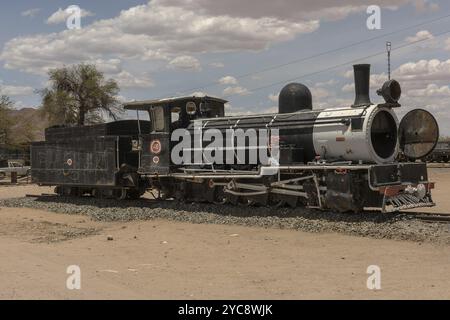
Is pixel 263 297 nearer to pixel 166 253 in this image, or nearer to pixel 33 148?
pixel 166 253

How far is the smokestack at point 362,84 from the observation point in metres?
12.2

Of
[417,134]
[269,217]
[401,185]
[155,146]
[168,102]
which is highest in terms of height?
[168,102]

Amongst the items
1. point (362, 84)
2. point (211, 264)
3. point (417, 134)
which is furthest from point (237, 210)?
point (211, 264)

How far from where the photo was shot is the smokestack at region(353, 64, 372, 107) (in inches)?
480

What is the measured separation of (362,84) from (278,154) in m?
2.64

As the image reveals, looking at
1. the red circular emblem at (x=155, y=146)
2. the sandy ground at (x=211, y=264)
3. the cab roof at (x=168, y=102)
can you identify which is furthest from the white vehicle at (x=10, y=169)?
the sandy ground at (x=211, y=264)

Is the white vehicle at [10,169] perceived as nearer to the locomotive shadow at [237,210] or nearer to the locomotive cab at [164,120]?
the locomotive shadow at [237,210]

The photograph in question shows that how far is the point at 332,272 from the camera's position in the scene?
759cm

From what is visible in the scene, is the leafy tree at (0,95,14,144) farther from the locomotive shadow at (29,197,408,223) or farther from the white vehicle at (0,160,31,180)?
the locomotive shadow at (29,197,408,223)

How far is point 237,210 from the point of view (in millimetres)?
13758

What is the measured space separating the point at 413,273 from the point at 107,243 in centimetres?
601

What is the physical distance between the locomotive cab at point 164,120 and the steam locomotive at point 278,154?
3 cm

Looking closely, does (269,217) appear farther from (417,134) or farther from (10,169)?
(10,169)

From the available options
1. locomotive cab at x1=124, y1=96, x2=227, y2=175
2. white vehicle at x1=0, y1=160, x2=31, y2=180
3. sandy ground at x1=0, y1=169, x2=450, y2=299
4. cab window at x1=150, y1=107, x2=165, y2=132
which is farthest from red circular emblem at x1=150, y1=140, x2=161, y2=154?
white vehicle at x1=0, y1=160, x2=31, y2=180
